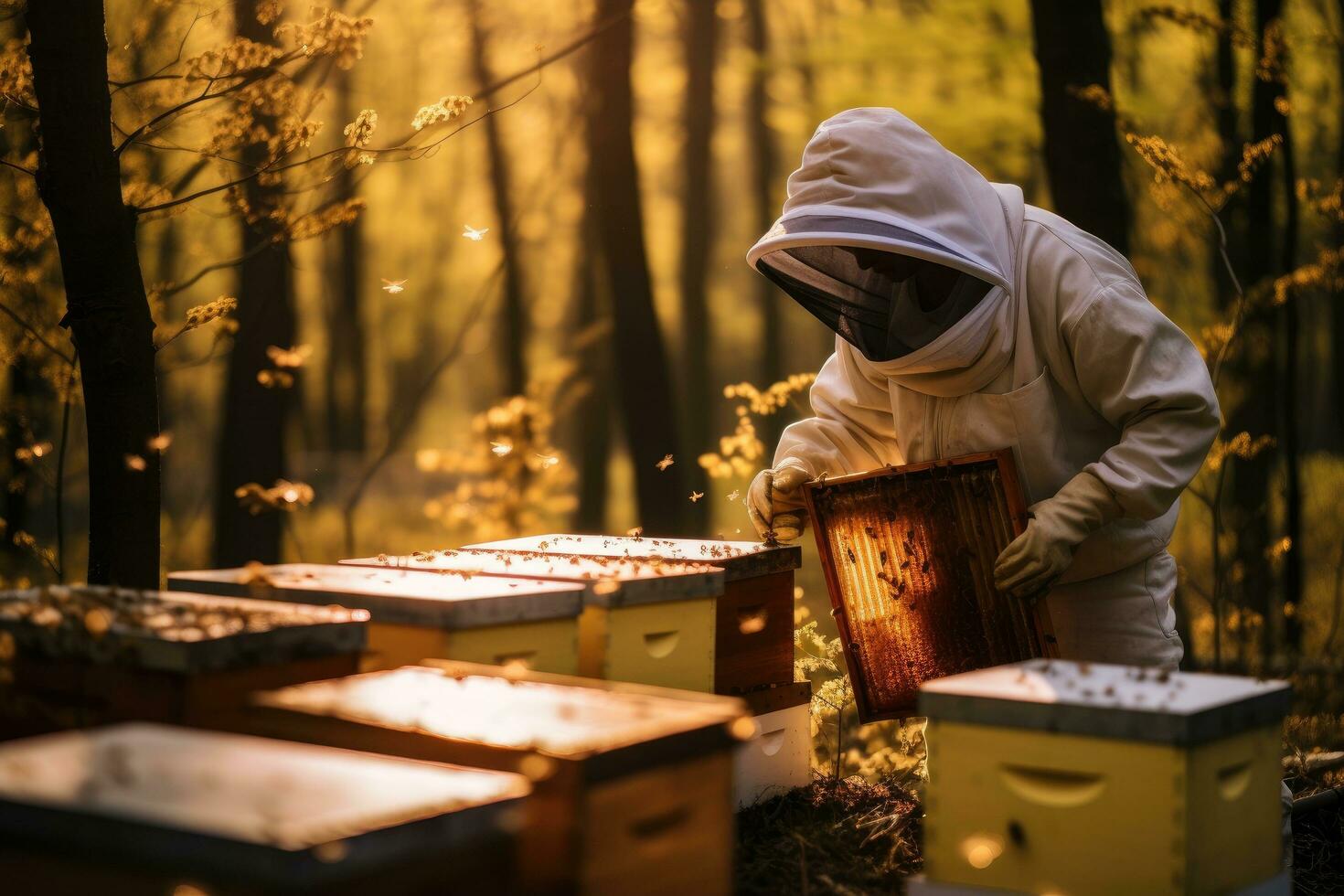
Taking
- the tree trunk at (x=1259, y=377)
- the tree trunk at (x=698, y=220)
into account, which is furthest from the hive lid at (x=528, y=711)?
the tree trunk at (x=1259, y=377)

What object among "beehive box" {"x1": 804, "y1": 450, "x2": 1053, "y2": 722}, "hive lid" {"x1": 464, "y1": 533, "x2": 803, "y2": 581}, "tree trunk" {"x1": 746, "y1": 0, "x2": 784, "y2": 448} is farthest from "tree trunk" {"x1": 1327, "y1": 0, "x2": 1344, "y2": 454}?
"hive lid" {"x1": 464, "y1": 533, "x2": 803, "y2": 581}

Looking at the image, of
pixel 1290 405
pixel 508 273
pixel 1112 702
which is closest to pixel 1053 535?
pixel 1112 702

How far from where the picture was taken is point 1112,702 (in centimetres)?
169

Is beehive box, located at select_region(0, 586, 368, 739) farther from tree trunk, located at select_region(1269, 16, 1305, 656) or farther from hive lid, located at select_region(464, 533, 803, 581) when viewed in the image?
tree trunk, located at select_region(1269, 16, 1305, 656)

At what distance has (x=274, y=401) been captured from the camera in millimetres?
5637

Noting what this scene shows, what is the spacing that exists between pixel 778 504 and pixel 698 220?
162 inches

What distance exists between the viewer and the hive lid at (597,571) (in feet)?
7.92

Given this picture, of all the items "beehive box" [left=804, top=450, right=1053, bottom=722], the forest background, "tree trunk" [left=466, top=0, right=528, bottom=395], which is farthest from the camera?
"tree trunk" [left=466, top=0, right=528, bottom=395]

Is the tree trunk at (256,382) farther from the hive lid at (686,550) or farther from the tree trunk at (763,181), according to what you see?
the tree trunk at (763,181)

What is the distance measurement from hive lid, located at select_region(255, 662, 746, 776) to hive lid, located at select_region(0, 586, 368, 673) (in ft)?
0.28

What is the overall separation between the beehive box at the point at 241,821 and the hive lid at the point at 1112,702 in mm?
709

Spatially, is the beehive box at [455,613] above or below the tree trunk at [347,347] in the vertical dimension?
below

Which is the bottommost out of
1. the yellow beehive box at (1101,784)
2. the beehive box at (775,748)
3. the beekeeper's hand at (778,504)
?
the beehive box at (775,748)

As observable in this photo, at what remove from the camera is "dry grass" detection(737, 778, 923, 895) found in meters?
2.42
